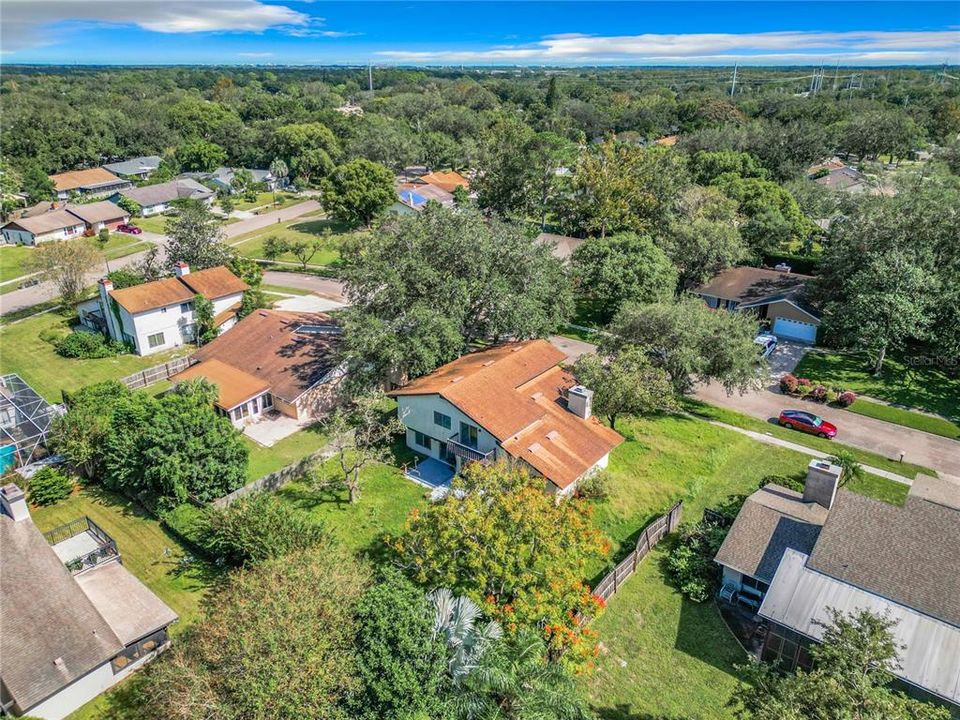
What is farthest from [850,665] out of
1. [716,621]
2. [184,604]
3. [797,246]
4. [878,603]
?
[797,246]

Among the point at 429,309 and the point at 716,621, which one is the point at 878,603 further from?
the point at 429,309

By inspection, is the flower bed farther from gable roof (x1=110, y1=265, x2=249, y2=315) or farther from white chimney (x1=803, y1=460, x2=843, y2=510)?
gable roof (x1=110, y1=265, x2=249, y2=315)

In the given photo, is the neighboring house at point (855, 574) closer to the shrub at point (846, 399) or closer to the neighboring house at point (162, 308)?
the shrub at point (846, 399)

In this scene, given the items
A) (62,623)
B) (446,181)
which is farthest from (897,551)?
(446,181)

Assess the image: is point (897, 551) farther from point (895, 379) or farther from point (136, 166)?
point (136, 166)

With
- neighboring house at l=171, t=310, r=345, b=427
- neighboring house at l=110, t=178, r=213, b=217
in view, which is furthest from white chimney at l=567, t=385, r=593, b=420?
neighboring house at l=110, t=178, r=213, b=217
